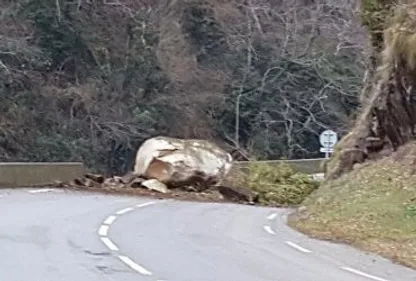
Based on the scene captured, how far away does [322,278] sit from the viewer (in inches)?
456

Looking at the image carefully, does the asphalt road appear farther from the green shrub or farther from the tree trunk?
the green shrub

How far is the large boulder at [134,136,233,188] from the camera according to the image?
30469 mm

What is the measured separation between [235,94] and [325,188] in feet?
85.8

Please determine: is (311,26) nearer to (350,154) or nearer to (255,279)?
(350,154)

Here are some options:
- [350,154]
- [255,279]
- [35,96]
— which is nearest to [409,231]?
[255,279]

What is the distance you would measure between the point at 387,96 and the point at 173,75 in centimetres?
2194

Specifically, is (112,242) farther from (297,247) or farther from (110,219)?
(110,219)

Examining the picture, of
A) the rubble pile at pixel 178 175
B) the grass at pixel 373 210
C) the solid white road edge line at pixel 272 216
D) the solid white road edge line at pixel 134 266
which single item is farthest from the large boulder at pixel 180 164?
the solid white road edge line at pixel 134 266

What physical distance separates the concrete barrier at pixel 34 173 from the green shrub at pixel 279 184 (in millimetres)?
5803

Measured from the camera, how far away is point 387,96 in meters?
27.0

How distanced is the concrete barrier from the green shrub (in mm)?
5803

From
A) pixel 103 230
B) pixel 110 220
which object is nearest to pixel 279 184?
pixel 110 220

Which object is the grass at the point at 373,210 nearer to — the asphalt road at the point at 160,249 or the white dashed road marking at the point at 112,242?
the asphalt road at the point at 160,249

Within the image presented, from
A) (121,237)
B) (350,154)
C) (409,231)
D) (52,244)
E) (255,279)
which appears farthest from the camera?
(350,154)
